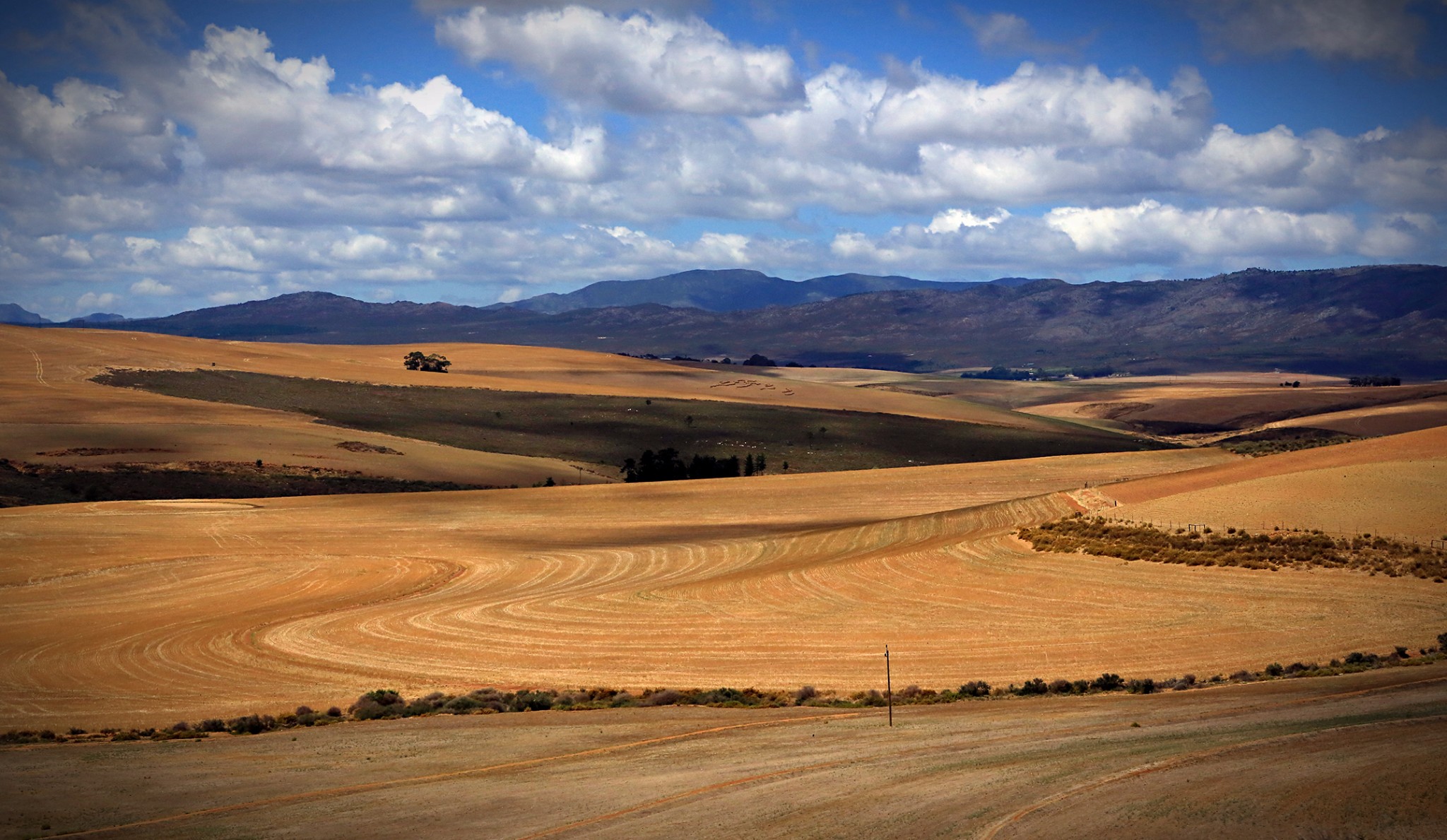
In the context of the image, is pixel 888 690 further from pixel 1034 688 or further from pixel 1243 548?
pixel 1243 548

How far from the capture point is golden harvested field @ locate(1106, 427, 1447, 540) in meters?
36.0

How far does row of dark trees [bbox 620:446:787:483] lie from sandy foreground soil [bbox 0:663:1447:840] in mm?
56790

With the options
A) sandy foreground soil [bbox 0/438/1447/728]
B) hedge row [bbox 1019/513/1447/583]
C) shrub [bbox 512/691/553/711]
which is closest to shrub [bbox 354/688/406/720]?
sandy foreground soil [bbox 0/438/1447/728]

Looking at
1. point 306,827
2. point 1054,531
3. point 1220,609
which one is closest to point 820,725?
point 306,827

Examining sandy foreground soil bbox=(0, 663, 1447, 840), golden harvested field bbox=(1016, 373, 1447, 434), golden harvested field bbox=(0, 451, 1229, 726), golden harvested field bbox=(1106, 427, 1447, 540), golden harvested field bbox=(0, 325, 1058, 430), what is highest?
golden harvested field bbox=(0, 325, 1058, 430)

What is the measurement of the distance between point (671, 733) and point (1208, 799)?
9.11 meters

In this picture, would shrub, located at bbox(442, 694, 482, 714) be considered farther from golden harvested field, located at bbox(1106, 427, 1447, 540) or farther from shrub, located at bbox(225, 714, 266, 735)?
golden harvested field, located at bbox(1106, 427, 1447, 540)

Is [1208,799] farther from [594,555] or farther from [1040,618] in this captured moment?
[594,555]

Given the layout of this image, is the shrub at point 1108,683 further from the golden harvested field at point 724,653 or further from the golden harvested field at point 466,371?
the golden harvested field at point 466,371

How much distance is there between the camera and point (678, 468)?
80625 millimetres

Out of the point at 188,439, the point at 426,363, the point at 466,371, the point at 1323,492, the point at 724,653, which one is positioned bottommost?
the point at 724,653

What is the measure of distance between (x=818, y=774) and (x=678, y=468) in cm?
6472

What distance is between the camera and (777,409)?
11619cm

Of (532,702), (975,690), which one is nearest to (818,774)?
(975,690)
